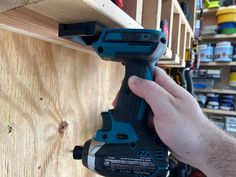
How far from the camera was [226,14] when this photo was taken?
1.70 metres

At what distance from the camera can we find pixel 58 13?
333 mm

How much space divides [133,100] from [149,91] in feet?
0.16

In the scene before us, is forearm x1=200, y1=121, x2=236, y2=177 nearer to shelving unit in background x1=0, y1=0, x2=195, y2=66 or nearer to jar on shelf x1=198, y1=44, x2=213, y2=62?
shelving unit in background x1=0, y1=0, x2=195, y2=66

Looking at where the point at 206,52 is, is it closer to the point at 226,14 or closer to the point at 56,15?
the point at 226,14

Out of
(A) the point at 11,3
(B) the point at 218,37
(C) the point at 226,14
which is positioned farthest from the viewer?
(B) the point at 218,37

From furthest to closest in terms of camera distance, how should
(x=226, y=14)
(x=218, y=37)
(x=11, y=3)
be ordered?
(x=218, y=37) → (x=226, y=14) → (x=11, y=3)

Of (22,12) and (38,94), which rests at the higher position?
(22,12)

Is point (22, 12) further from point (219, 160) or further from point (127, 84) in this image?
point (219, 160)

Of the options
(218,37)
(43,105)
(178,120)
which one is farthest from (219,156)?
(218,37)

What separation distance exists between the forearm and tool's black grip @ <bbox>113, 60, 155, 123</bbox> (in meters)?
0.12

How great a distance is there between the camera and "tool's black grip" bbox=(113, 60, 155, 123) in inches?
15.9

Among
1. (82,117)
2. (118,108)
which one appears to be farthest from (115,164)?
(82,117)

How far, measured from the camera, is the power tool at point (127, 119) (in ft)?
1.24

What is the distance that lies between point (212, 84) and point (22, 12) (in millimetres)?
1868
